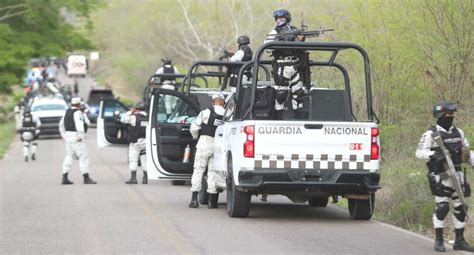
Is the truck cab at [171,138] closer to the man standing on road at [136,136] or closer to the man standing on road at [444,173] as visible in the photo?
the man standing on road at [136,136]

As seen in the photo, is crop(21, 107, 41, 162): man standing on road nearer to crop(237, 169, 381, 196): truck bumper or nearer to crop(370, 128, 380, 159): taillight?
crop(237, 169, 381, 196): truck bumper

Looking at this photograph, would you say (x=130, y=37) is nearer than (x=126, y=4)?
Yes

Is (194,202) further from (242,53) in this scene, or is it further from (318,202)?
(242,53)

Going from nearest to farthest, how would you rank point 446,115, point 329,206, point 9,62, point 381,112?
point 446,115
point 329,206
point 381,112
point 9,62

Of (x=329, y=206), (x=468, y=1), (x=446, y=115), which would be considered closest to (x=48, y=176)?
(x=329, y=206)

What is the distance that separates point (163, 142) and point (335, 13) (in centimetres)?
809

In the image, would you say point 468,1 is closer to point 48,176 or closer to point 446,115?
point 446,115

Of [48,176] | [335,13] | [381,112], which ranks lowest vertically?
[48,176]

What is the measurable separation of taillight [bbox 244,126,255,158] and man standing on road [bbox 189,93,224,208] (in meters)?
2.34

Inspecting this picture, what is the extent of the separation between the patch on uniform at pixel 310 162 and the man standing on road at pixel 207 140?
96.3 inches

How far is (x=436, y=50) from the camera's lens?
20.2 meters

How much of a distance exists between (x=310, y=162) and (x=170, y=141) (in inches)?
206

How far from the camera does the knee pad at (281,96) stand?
15281 millimetres

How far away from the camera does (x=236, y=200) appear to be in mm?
15227
